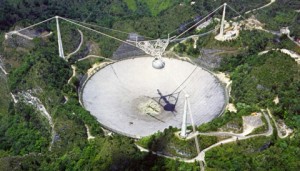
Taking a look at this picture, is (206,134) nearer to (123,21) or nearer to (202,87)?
(202,87)

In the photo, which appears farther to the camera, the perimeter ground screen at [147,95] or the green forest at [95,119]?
the perimeter ground screen at [147,95]

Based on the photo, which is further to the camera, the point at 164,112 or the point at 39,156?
the point at 164,112

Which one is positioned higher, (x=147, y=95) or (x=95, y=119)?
(x=147, y=95)

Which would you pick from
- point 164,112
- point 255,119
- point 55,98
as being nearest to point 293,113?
point 255,119

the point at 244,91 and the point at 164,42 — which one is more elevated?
the point at 164,42

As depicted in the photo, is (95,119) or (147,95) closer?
(95,119)
